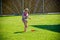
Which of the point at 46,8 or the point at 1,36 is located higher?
the point at 46,8

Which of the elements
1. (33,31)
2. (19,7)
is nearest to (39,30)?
(33,31)

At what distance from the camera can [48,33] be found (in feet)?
7.32

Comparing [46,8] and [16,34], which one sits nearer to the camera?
[16,34]

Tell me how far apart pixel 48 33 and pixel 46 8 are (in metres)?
1.11

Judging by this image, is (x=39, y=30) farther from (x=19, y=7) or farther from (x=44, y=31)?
(x=19, y=7)

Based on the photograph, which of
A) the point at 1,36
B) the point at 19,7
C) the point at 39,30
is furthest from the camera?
the point at 19,7

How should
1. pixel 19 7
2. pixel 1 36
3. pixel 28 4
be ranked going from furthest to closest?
pixel 28 4 → pixel 19 7 → pixel 1 36

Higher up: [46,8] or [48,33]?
[46,8]

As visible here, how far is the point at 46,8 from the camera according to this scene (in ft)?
10.8

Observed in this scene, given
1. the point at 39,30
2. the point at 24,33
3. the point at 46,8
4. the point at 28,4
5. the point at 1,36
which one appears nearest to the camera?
the point at 1,36

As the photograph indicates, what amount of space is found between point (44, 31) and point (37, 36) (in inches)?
5.3

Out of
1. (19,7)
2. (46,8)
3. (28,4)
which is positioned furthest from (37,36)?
(46,8)

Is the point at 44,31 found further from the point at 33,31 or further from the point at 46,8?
the point at 46,8

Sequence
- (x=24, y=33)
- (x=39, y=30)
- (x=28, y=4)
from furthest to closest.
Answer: (x=28, y=4), (x=39, y=30), (x=24, y=33)
